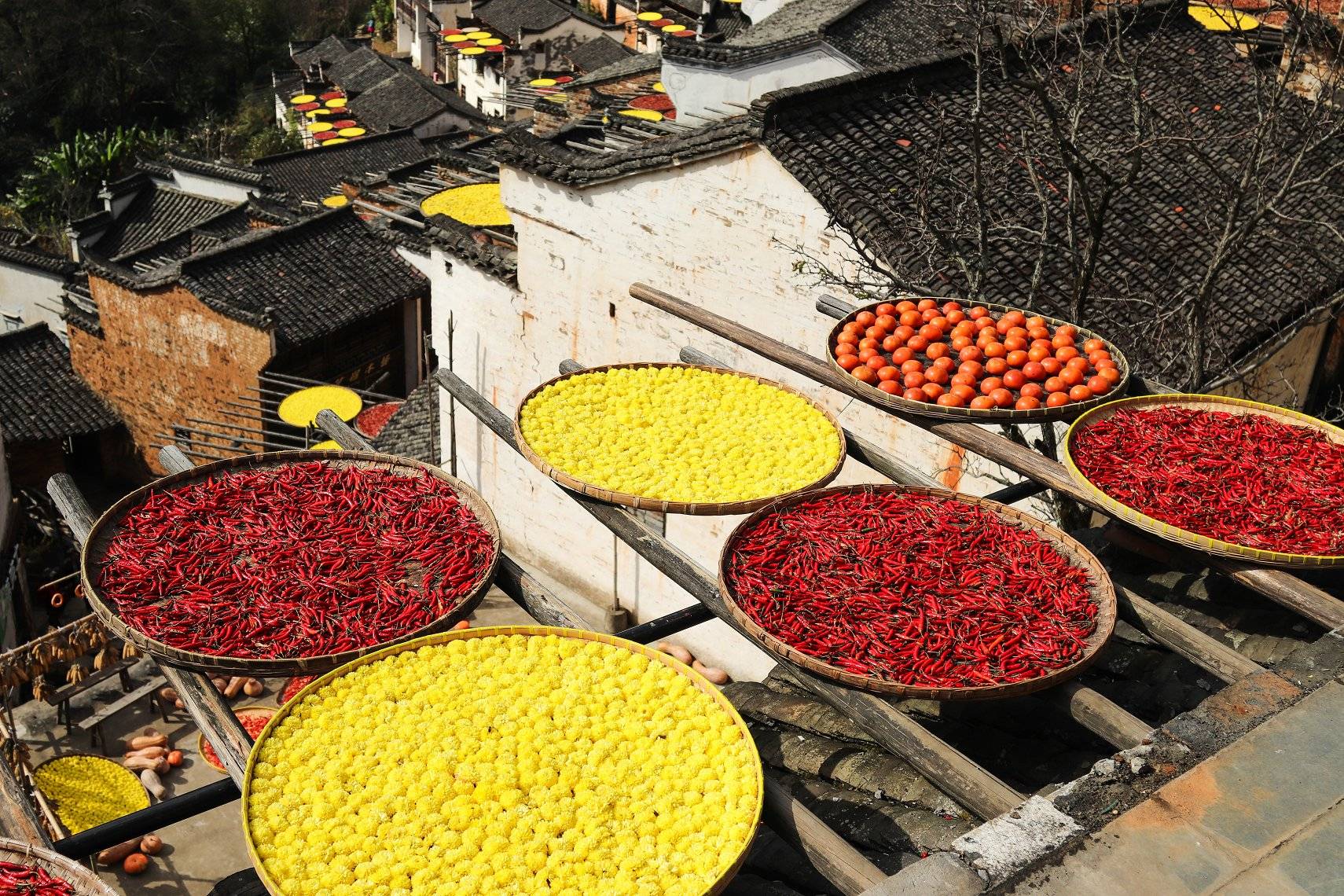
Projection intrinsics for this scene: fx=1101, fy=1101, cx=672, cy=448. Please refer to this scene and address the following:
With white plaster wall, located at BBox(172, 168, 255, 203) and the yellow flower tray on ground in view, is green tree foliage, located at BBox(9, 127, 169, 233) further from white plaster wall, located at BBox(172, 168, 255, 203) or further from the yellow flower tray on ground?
the yellow flower tray on ground

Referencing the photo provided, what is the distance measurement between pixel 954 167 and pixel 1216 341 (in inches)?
127

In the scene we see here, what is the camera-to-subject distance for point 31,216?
4209 cm

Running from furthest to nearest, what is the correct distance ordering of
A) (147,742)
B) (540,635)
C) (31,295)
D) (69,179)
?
(69,179) < (31,295) < (147,742) < (540,635)

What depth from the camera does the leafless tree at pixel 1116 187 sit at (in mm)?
9141

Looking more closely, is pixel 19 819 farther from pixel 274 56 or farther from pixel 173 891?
pixel 274 56

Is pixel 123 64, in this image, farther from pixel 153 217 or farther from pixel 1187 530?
pixel 1187 530

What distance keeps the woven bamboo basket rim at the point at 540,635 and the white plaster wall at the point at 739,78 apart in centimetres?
1292

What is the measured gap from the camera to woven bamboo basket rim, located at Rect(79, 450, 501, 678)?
424 cm

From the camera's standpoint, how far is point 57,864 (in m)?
3.53

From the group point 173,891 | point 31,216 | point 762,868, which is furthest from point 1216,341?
point 31,216

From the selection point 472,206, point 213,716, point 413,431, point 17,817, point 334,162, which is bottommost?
point 334,162

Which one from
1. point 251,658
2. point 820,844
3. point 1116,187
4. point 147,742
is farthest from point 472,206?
point 820,844

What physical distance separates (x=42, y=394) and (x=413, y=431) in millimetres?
12307

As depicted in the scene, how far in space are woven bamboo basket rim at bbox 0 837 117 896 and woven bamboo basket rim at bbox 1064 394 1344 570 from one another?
4.25 meters
